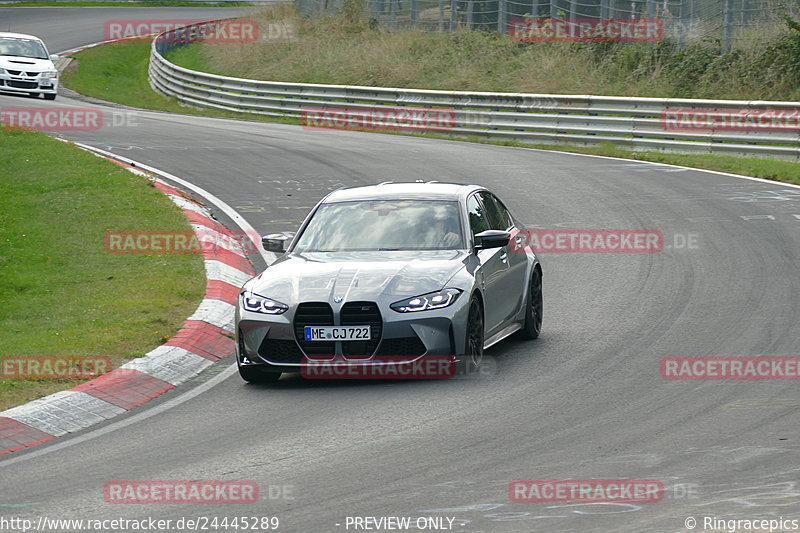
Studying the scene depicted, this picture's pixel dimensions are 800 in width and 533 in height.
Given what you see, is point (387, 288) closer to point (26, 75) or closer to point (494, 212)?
point (494, 212)

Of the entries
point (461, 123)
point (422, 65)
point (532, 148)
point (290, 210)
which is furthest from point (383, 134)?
point (290, 210)

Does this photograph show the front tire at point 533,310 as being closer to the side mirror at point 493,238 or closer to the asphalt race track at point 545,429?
the asphalt race track at point 545,429

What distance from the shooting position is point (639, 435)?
307 inches

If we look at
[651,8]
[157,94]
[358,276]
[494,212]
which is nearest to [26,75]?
[157,94]

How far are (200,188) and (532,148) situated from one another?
924 centimetres

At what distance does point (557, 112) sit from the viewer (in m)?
27.4

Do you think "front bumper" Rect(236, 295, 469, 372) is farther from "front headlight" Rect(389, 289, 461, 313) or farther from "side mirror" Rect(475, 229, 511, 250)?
"side mirror" Rect(475, 229, 511, 250)

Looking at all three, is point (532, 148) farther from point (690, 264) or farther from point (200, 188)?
point (690, 264)

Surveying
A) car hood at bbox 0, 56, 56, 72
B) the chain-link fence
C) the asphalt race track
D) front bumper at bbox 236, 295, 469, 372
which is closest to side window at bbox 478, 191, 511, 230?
the asphalt race track

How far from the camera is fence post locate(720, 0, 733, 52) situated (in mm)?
30062

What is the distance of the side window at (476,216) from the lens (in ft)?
35.9

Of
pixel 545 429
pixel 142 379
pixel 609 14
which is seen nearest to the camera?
pixel 545 429

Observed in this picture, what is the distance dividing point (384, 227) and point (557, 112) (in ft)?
56.9

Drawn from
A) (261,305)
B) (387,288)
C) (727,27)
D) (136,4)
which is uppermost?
(727,27)
